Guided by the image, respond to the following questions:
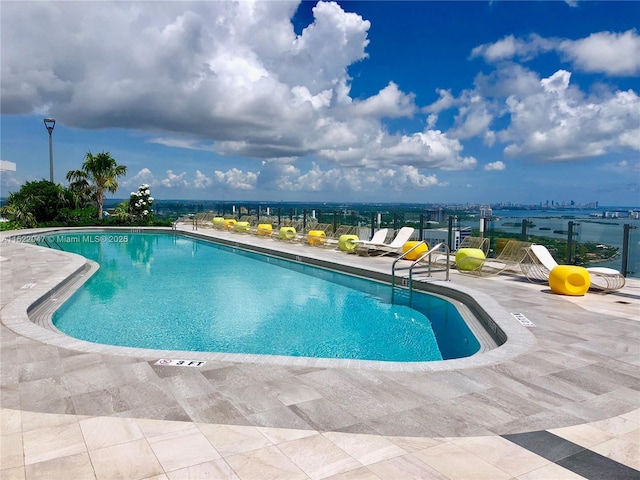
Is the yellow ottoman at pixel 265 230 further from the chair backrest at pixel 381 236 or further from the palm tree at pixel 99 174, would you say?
the palm tree at pixel 99 174

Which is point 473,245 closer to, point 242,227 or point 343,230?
point 343,230

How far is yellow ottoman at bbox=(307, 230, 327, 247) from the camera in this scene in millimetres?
15922

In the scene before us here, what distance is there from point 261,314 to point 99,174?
2169cm

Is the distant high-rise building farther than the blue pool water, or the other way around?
the distant high-rise building


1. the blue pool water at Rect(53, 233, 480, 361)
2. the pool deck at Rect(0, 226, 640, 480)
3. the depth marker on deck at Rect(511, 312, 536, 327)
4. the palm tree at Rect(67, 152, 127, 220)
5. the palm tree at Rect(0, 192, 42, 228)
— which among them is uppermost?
the palm tree at Rect(67, 152, 127, 220)

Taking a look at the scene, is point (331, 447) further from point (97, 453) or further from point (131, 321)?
point (131, 321)

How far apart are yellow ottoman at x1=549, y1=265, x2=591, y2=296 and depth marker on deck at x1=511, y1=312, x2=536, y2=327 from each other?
188 cm

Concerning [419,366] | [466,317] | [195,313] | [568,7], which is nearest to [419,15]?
[568,7]

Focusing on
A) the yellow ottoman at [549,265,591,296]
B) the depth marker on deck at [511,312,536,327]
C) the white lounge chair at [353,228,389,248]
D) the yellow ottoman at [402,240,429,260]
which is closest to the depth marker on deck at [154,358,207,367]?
the depth marker on deck at [511,312,536,327]

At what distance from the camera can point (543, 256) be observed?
8914mm

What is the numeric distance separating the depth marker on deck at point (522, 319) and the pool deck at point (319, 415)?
1.82ft

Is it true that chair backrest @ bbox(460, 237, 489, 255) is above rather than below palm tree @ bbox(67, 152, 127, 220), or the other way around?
below

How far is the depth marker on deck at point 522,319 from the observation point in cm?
575

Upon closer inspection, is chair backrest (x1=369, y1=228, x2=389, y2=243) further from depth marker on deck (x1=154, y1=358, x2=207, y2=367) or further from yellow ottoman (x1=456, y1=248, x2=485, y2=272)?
depth marker on deck (x1=154, y1=358, x2=207, y2=367)
